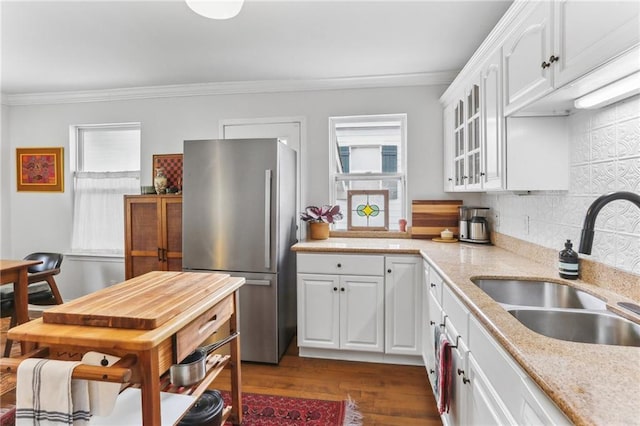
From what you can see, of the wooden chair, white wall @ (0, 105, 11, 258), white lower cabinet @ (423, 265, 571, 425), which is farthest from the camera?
white wall @ (0, 105, 11, 258)

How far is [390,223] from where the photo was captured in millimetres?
3402

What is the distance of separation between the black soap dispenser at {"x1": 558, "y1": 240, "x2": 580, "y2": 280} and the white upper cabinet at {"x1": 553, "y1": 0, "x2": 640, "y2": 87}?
0.80 meters

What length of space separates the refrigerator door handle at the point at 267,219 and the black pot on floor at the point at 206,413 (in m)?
1.10

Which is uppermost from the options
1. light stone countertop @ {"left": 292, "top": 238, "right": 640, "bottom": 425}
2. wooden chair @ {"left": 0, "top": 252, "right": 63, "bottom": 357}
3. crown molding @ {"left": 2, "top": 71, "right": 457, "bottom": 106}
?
crown molding @ {"left": 2, "top": 71, "right": 457, "bottom": 106}

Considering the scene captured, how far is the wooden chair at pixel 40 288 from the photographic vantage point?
9.62ft

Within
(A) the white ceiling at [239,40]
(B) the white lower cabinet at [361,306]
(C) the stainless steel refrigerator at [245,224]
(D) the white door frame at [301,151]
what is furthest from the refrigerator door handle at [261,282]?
(A) the white ceiling at [239,40]

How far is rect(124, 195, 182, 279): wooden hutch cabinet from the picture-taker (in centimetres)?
313

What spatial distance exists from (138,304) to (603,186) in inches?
78.6

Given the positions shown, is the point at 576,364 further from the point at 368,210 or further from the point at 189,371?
the point at 368,210

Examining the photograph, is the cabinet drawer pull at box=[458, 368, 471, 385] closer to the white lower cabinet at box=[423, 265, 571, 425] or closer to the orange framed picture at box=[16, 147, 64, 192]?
the white lower cabinet at box=[423, 265, 571, 425]

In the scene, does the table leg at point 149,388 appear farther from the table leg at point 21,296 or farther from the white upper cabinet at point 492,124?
the table leg at point 21,296

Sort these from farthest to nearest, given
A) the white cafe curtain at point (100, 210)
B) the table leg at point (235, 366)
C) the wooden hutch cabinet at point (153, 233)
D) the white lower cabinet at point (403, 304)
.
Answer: the white cafe curtain at point (100, 210) → the wooden hutch cabinet at point (153, 233) → the white lower cabinet at point (403, 304) → the table leg at point (235, 366)

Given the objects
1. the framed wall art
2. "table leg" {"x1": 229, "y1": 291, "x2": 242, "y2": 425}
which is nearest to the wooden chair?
the framed wall art

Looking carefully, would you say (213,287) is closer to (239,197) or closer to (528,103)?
(239,197)
